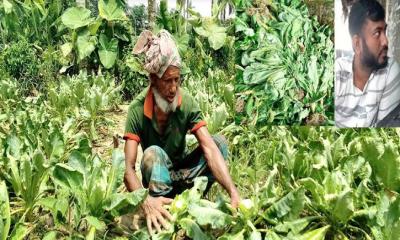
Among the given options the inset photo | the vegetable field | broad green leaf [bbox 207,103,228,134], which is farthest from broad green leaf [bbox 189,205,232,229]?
the inset photo

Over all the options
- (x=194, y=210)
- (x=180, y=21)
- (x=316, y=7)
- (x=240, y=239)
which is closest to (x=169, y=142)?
(x=194, y=210)

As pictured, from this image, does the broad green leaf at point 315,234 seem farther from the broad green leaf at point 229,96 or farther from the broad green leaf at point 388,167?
the broad green leaf at point 229,96

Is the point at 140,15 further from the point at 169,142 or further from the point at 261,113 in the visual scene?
the point at 169,142

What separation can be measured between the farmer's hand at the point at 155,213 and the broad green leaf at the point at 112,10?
303cm

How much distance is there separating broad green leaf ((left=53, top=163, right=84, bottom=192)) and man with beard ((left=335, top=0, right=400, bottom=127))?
5.68 feet

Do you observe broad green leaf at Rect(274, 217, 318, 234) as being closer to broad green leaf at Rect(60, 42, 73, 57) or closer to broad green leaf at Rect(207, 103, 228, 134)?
broad green leaf at Rect(207, 103, 228, 134)

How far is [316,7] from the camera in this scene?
3.53m

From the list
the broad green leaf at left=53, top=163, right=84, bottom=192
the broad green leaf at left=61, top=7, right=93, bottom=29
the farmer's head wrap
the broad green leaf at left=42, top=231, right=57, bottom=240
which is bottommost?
the broad green leaf at left=42, top=231, right=57, bottom=240

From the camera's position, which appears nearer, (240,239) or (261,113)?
(240,239)

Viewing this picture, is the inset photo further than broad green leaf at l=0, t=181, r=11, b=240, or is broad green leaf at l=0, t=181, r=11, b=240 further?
the inset photo

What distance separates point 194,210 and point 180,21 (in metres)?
2.87

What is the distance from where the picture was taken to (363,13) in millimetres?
3473

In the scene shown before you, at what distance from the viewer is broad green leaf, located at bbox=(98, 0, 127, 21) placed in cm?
521

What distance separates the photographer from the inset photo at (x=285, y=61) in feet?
11.6
